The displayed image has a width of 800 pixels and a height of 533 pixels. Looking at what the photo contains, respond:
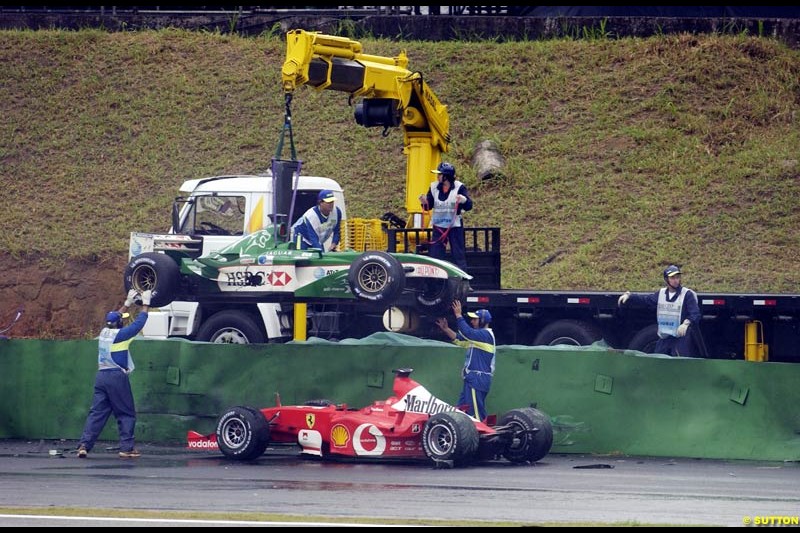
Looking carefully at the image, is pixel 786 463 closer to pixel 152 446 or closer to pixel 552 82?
pixel 152 446

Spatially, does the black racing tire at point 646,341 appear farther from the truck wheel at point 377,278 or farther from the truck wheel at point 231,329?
the truck wheel at point 231,329

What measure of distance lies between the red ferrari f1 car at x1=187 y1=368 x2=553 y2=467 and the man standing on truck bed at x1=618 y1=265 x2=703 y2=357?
310 cm

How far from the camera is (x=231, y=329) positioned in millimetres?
19703

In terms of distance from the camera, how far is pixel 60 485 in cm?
1328

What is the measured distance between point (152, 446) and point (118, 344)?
1673 millimetres

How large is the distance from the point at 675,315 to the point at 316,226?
511cm

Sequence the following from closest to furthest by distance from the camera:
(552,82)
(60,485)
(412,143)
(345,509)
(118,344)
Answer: (345,509) < (60,485) < (118,344) < (412,143) < (552,82)

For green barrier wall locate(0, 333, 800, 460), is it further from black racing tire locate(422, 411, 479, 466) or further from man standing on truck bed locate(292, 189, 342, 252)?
black racing tire locate(422, 411, 479, 466)

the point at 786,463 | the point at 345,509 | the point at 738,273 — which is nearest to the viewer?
the point at 345,509

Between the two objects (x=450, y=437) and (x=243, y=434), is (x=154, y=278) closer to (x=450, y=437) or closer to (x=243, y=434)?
(x=243, y=434)

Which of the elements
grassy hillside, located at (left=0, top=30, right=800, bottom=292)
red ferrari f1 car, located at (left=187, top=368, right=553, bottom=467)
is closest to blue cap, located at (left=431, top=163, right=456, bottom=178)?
red ferrari f1 car, located at (left=187, top=368, right=553, bottom=467)

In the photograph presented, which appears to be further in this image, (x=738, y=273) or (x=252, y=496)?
(x=738, y=273)

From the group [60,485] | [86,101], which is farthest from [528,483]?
[86,101]

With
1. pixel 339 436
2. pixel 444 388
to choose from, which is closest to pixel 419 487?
pixel 339 436
